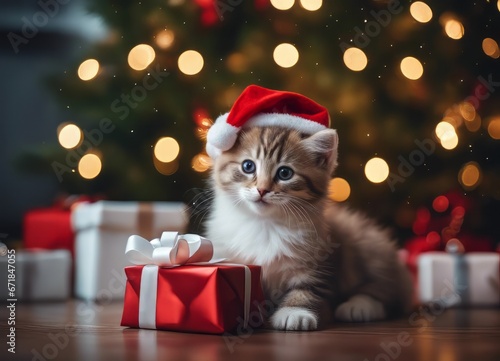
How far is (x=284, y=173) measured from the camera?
4.44 feet

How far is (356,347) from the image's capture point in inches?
42.6

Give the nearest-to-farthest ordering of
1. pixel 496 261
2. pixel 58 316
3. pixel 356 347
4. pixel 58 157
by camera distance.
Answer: pixel 356 347 → pixel 58 316 → pixel 496 261 → pixel 58 157

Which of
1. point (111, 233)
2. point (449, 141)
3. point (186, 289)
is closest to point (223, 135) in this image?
point (186, 289)

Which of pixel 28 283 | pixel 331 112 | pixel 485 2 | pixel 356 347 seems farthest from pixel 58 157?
pixel 485 2

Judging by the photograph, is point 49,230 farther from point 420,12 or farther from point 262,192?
point 420,12

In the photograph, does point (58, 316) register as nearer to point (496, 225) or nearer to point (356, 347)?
point (356, 347)

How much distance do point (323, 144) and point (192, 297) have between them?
0.43 meters

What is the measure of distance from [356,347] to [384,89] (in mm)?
1332

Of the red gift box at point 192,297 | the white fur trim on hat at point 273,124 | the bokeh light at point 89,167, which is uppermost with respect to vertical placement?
the white fur trim on hat at point 273,124

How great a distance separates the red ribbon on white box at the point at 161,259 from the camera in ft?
4.03

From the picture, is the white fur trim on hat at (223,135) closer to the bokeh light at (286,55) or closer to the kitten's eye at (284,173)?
the kitten's eye at (284,173)

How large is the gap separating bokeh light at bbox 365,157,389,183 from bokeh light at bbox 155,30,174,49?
0.80 m

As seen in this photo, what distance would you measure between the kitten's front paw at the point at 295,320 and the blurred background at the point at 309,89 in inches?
37.4

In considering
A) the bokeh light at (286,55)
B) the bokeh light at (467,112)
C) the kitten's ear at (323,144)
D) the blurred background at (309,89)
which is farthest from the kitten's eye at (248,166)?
the bokeh light at (467,112)
